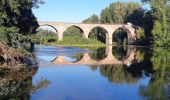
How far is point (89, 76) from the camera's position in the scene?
26844 millimetres

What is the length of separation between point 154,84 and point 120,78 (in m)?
3.51

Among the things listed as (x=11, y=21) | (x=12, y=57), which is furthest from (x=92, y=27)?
(x=12, y=57)

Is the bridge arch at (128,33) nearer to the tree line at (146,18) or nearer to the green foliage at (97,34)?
the tree line at (146,18)

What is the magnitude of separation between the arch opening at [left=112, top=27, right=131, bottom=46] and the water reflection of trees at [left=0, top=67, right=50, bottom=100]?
274 feet

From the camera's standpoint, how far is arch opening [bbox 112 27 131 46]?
109 metres

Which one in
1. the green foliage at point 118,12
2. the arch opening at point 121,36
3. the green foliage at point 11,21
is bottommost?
the arch opening at point 121,36

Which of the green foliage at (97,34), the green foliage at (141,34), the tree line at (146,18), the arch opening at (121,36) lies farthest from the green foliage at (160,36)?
the green foliage at (97,34)

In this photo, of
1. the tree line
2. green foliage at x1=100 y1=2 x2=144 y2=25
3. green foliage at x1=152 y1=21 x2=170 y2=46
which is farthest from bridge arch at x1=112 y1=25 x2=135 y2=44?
green foliage at x1=152 y1=21 x2=170 y2=46

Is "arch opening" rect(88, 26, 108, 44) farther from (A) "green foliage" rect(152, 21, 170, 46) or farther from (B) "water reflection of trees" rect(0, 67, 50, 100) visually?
(B) "water reflection of trees" rect(0, 67, 50, 100)

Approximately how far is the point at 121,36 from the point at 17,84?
97523mm

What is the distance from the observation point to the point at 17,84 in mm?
20375

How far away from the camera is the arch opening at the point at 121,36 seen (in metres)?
109

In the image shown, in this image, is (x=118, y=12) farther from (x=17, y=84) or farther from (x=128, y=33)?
(x=17, y=84)

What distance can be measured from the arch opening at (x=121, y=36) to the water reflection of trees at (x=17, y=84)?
8341cm
